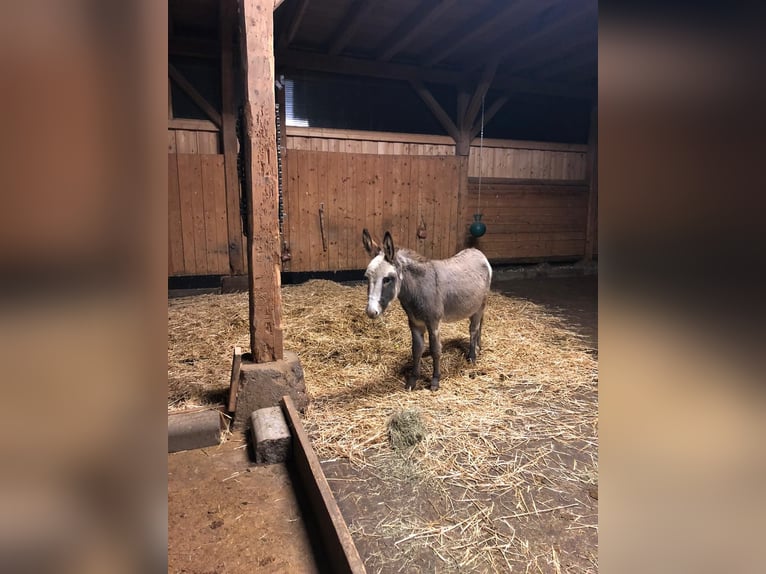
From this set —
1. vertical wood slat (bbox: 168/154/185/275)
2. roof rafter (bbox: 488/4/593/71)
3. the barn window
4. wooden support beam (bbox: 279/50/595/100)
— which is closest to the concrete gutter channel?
vertical wood slat (bbox: 168/154/185/275)

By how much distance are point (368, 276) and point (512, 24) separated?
466cm

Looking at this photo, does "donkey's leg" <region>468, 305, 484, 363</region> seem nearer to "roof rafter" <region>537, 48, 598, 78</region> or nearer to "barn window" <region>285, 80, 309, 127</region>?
"barn window" <region>285, 80, 309, 127</region>

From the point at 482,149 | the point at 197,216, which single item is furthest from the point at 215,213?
the point at 482,149

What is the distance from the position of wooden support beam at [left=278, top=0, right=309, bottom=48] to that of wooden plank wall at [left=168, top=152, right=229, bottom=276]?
1.87 metres

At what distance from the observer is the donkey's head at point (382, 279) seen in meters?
2.92

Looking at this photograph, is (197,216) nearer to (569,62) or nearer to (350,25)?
(350,25)

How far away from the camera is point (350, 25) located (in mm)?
5656

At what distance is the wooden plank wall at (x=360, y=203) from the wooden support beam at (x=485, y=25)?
169 cm
